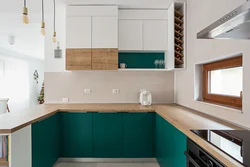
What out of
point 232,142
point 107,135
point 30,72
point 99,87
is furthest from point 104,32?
point 30,72

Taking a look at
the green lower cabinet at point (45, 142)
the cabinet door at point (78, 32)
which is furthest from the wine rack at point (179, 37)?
the green lower cabinet at point (45, 142)

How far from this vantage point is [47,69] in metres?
3.46

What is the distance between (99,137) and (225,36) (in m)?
2.20

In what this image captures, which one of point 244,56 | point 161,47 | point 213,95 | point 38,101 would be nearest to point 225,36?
point 244,56

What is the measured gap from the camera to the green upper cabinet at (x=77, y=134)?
9.45 ft

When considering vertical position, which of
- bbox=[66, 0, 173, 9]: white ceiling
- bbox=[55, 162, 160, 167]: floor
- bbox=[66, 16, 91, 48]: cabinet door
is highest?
bbox=[66, 0, 173, 9]: white ceiling

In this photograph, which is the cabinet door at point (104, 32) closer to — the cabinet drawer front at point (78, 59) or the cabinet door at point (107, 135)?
the cabinet drawer front at point (78, 59)

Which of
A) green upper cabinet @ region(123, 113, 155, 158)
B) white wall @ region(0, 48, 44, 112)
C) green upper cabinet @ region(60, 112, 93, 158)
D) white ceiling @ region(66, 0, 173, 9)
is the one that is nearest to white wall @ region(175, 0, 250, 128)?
white ceiling @ region(66, 0, 173, 9)

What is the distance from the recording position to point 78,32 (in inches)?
122

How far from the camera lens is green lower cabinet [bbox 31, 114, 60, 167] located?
6.61 ft

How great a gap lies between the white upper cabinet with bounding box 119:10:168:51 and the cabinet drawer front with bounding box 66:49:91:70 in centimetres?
59

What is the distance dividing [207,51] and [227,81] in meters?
0.41

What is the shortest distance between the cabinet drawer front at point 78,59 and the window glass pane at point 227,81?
1877mm

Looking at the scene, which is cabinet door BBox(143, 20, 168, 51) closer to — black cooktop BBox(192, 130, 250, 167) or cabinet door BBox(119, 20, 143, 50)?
cabinet door BBox(119, 20, 143, 50)
